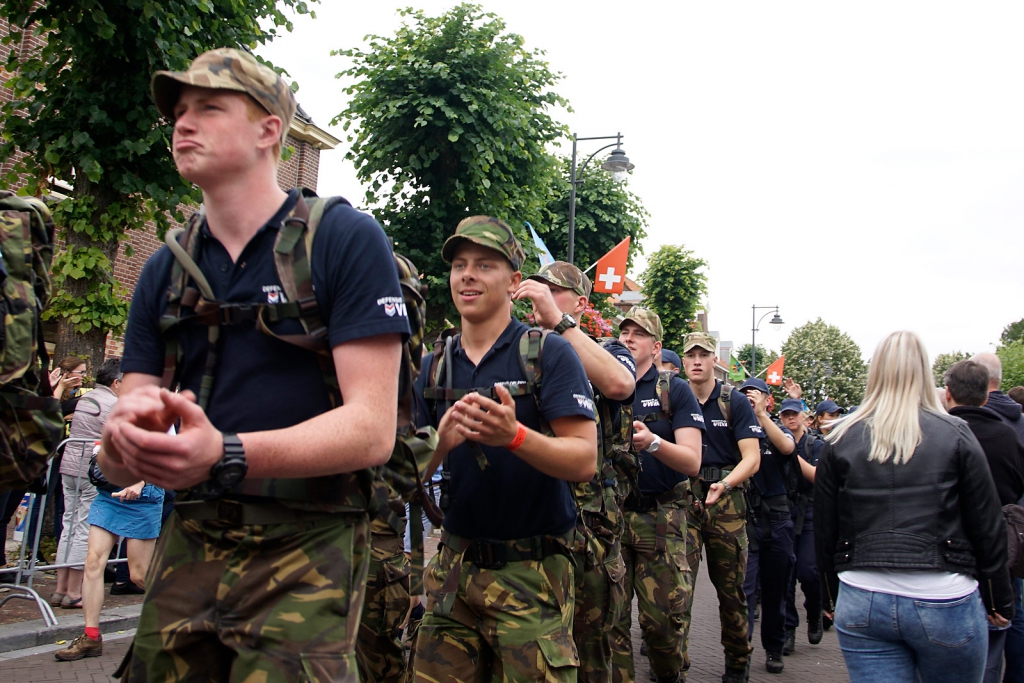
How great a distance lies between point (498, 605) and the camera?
11.0ft

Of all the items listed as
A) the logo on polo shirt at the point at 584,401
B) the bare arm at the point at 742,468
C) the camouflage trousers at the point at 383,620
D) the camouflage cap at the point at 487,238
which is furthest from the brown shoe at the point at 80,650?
the logo on polo shirt at the point at 584,401

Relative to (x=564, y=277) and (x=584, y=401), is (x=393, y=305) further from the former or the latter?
(x=564, y=277)

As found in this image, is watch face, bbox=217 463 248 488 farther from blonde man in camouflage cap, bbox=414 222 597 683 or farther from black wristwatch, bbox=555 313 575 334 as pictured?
black wristwatch, bbox=555 313 575 334

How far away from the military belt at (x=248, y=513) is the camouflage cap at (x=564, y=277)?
9.81ft

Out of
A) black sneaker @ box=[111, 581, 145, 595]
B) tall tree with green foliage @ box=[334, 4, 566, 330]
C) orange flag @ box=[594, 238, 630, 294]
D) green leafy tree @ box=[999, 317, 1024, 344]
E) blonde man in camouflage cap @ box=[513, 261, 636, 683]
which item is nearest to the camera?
blonde man in camouflage cap @ box=[513, 261, 636, 683]

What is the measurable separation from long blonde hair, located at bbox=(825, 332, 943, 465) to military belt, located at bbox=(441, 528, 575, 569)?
138 cm

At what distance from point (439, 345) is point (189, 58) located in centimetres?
684

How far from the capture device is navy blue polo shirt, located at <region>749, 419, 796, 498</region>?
786cm

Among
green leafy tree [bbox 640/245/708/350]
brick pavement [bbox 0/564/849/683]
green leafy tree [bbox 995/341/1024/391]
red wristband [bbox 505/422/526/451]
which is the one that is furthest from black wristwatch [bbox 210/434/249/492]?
green leafy tree [bbox 995/341/1024/391]

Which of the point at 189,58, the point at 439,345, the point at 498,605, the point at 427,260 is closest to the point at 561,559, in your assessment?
the point at 498,605

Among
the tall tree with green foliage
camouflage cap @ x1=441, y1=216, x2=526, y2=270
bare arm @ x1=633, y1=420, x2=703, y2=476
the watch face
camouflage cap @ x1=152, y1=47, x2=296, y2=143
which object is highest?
the tall tree with green foliage

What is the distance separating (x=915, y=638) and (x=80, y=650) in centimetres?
543

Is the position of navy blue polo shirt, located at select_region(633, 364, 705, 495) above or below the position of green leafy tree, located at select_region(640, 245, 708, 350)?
below

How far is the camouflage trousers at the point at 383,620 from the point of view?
3.89 meters
